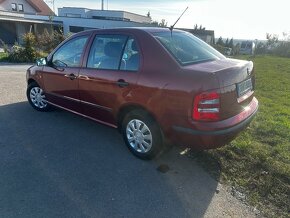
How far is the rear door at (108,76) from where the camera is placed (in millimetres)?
3592

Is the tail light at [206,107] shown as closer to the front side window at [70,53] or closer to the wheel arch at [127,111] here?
the wheel arch at [127,111]

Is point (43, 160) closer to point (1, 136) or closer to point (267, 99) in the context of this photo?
point (1, 136)

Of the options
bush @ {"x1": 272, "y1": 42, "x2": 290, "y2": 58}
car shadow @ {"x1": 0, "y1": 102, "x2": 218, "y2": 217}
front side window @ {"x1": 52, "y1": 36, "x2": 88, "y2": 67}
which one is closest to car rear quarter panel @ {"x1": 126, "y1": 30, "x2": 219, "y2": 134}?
car shadow @ {"x1": 0, "y1": 102, "x2": 218, "y2": 217}

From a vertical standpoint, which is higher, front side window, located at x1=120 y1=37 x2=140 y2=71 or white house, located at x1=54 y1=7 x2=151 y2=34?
white house, located at x1=54 y1=7 x2=151 y2=34

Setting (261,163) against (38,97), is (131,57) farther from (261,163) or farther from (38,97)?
(38,97)

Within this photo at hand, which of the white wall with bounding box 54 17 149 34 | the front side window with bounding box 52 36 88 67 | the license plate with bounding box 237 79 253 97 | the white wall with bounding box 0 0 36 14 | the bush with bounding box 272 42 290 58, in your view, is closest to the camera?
the license plate with bounding box 237 79 253 97

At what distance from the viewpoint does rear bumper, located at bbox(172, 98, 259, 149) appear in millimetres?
3027

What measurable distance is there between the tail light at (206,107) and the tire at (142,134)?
26.5 inches

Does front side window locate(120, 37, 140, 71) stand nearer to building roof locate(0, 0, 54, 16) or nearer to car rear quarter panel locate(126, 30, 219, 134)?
car rear quarter panel locate(126, 30, 219, 134)

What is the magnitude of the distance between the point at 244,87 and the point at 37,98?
13.9 ft

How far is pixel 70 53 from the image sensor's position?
183 inches

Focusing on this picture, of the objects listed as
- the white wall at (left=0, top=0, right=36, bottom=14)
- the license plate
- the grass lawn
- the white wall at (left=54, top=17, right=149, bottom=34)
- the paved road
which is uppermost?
the white wall at (left=0, top=0, right=36, bottom=14)

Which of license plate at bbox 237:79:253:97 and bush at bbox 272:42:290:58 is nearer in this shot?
license plate at bbox 237:79:253:97

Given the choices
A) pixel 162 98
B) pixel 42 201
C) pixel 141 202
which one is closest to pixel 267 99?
pixel 162 98
